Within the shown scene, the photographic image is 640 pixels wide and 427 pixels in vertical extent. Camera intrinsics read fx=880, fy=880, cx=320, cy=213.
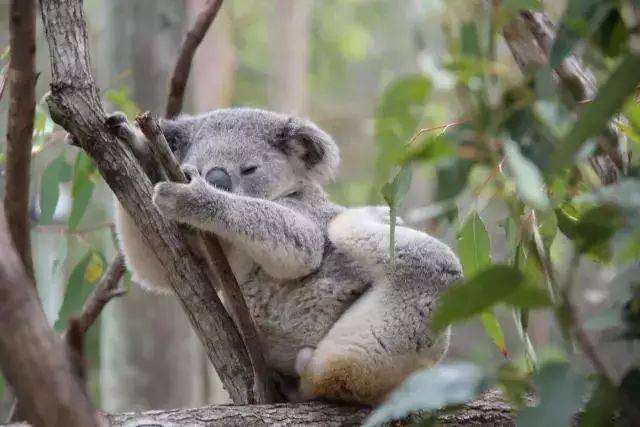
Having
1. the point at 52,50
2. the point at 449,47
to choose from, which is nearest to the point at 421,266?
the point at 52,50

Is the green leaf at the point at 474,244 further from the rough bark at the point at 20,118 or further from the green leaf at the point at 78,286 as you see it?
the green leaf at the point at 78,286

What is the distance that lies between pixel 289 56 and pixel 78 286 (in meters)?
4.51

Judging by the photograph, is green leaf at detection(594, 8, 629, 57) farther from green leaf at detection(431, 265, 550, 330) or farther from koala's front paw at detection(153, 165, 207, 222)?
koala's front paw at detection(153, 165, 207, 222)

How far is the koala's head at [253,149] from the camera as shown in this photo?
2.28 m

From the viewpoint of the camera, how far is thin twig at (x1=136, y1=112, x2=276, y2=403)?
1804 mm

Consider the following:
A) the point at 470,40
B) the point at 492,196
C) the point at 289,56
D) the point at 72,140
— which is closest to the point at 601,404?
the point at 470,40

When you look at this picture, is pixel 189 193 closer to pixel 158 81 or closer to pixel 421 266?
pixel 421 266

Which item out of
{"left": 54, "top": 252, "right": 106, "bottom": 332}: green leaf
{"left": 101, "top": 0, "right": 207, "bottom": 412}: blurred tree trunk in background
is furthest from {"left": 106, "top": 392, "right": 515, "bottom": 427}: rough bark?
{"left": 101, "top": 0, "right": 207, "bottom": 412}: blurred tree trunk in background

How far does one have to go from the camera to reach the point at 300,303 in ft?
7.00

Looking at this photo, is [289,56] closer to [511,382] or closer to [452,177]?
[452,177]

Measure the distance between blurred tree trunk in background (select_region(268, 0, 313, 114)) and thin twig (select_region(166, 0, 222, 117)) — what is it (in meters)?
3.61

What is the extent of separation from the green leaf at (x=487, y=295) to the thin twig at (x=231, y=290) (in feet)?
3.10

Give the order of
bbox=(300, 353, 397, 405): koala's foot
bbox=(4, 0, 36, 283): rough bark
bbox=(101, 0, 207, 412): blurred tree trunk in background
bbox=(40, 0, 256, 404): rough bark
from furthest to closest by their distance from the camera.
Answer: bbox=(101, 0, 207, 412): blurred tree trunk in background, bbox=(300, 353, 397, 405): koala's foot, bbox=(40, 0, 256, 404): rough bark, bbox=(4, 0, 36, 283): rough bark

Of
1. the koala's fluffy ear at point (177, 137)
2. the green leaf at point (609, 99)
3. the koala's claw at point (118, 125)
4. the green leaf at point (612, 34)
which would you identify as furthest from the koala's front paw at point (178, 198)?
the green leaf at point (609, 99)
